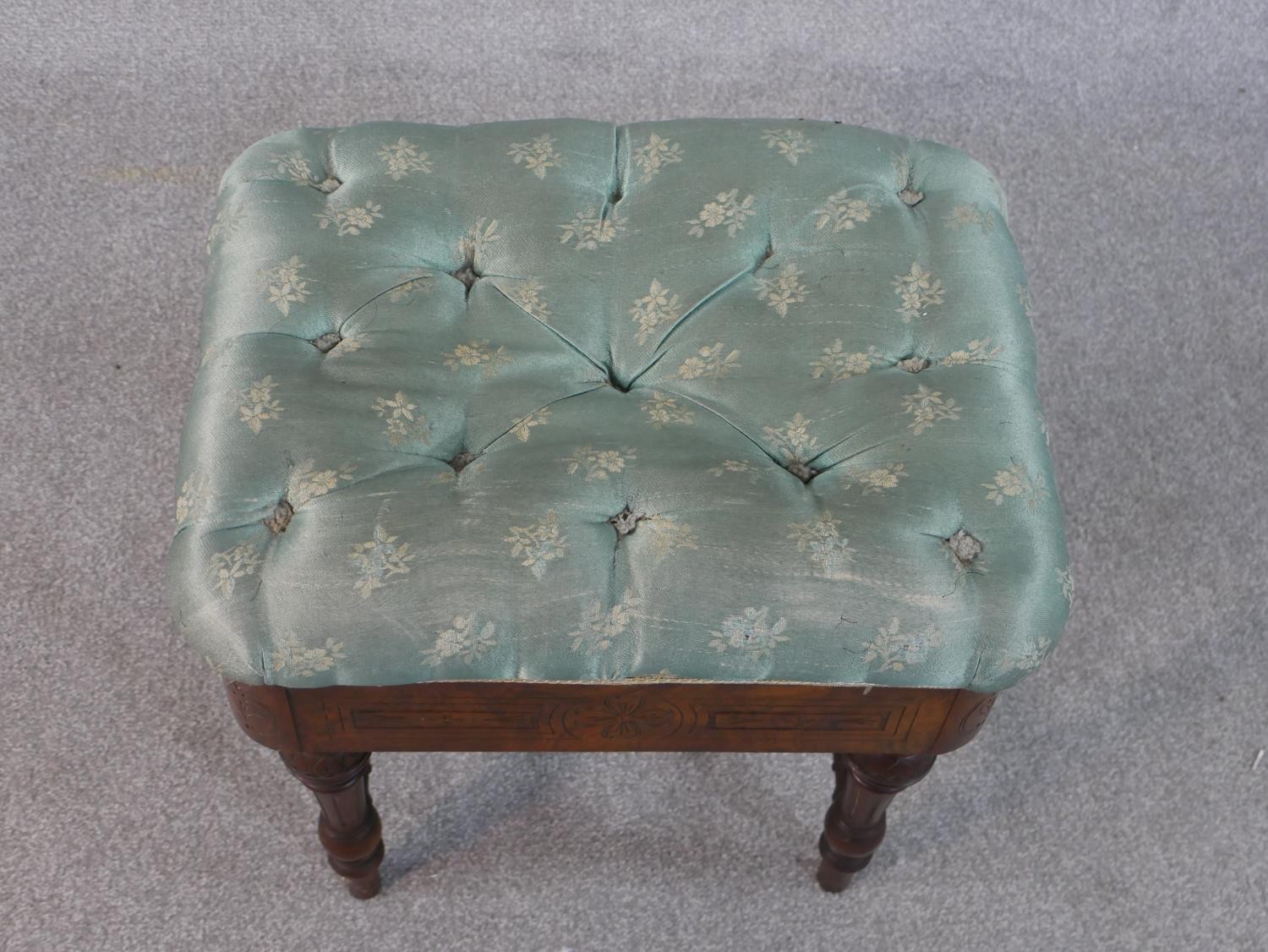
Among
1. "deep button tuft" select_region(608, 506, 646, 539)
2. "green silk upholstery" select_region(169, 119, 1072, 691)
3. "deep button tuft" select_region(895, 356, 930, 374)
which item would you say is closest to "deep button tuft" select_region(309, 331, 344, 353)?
"green silk upholstery" select_region(169, 119, 1072, 691)

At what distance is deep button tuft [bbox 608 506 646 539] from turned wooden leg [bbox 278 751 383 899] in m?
0.22

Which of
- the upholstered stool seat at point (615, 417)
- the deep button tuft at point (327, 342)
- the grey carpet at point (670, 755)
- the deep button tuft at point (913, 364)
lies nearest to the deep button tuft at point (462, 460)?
the upholstered stool seat at point (615, 417)

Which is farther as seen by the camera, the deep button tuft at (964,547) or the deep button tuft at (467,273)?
the deep button tuft at (467,273)

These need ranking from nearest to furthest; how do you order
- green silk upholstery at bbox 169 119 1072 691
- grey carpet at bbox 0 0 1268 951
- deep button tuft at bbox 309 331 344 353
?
green silk upholstery at bbox 169 119 1072 691
deep button tuft at bbox 309 331 344 353
grey carpet at bbox 0 0 1268 951

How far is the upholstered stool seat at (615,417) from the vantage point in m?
0.63

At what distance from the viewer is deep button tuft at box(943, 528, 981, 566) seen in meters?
0.66

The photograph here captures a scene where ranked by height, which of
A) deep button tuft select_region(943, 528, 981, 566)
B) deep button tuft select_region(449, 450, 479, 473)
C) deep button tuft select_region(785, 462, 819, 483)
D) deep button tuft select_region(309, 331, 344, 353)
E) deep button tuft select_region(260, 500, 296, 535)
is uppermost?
deep button tuft select_region(309, 331, 344, 353)

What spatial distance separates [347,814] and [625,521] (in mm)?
297

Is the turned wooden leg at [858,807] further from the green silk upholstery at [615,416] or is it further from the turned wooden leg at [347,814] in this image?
the turned wooden leg at [347,814]

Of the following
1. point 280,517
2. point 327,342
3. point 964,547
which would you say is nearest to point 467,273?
point 327,342

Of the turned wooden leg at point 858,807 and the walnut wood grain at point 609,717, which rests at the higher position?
the walnut wood grain at point 609,717

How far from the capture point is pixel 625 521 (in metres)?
0.66

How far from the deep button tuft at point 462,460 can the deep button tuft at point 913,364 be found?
0.26 m

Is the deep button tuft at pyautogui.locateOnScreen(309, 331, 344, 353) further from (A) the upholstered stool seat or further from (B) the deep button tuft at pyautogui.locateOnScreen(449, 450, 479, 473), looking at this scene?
(B) the deep button tuft at pyautogui.locateOnScreen(449, 450, 479, 473)
